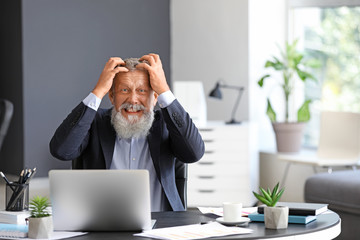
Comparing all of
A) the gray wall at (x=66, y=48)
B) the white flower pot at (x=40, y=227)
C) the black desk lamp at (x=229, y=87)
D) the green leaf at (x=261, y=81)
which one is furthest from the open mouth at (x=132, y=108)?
the gray wall at (x=66, y=48)

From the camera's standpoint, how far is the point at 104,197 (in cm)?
213

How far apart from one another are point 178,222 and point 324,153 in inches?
152

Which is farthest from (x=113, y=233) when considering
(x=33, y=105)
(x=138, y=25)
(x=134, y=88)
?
A: (x=138, y=25)

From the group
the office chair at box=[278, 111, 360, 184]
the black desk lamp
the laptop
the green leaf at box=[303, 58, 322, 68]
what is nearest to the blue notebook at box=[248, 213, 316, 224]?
the laptop

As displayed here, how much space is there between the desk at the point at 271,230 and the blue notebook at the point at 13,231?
0.19 meters

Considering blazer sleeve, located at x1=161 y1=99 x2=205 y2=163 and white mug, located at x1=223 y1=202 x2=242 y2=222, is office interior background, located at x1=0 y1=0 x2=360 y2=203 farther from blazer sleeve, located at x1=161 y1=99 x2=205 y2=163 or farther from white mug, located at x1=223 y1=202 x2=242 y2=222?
white mug, located at x1=223 y1=202 x2=242 y2=222

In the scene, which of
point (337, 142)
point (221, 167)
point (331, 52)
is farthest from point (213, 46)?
point (337, 142)

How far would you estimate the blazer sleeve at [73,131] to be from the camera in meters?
2.73

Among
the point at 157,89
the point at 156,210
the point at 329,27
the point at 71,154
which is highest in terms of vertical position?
the point at 329,27

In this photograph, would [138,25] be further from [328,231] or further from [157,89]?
[328,231]

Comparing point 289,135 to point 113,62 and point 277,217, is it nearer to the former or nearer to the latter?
point 113,62

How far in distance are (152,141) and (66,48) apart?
4.54m

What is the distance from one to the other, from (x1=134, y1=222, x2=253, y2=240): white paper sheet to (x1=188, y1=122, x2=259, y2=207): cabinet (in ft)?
13.0

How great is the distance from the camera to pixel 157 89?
2.76 metres
